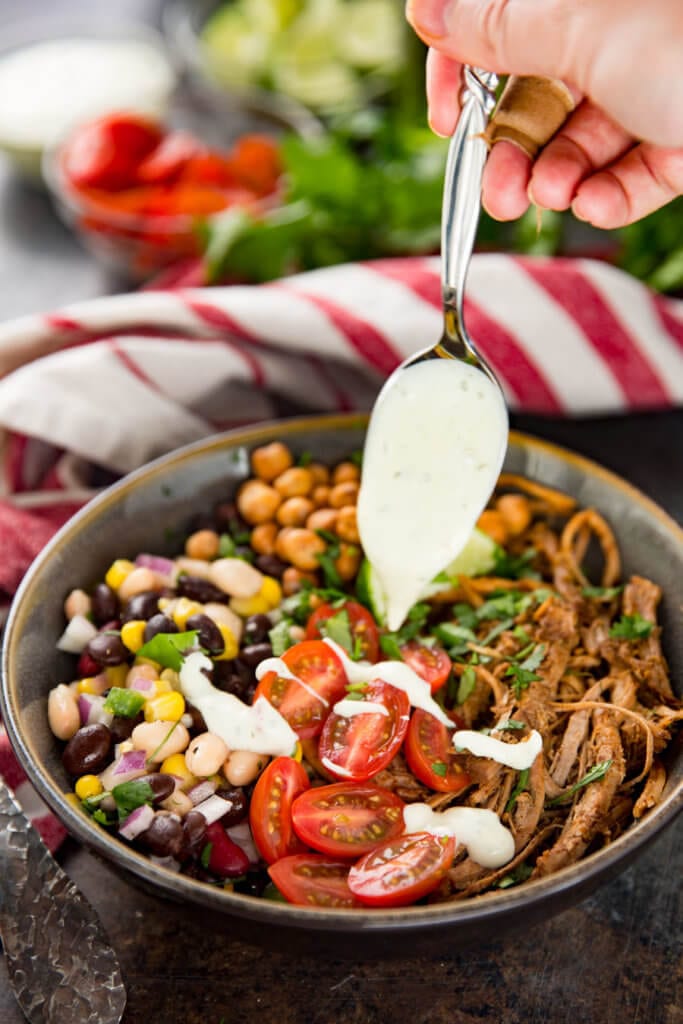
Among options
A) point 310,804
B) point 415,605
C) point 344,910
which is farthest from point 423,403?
point 344,910

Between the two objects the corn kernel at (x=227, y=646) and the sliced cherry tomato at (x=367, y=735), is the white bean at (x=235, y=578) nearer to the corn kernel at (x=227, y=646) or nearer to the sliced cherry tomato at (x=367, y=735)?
the corn kernel at (x=227, y=646)

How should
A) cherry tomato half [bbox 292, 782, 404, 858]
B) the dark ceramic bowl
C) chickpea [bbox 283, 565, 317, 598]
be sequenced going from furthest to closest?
chickpea [bbox 283, 565, 317, 598] → cherry tomato half [bbox 292, 782, 404, 858] → the dark ceramic bowl

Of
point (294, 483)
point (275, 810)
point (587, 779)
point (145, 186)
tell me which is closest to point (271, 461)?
point (294, 483)

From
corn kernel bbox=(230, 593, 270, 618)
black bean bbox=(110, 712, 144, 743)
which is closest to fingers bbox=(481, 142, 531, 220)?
corn kernel bbox=(230, 593, 270, 618)

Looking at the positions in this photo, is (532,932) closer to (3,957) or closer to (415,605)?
(415,605)

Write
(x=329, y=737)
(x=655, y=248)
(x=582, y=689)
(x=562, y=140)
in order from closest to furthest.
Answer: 1. (x=329, y=737)
2. (x=582, y=689)
3. (x=562, y=140)
4. (x=655, y=248)

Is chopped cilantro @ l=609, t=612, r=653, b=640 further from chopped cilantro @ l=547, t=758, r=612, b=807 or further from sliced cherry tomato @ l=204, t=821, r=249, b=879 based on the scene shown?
sliced cherry tomato @ l=204, t=821, r=249, b=879

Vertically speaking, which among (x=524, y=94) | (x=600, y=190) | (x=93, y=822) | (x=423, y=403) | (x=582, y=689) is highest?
(x=524, y=94)
